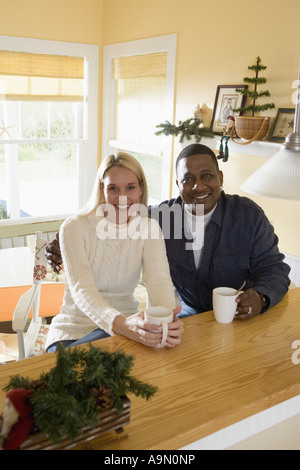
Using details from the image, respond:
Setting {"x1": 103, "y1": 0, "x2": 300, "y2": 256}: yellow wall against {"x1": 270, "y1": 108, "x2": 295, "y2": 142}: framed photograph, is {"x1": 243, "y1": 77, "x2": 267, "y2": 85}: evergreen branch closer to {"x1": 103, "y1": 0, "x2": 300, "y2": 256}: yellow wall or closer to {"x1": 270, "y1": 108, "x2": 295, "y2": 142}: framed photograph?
{"x1": 103, "y1": 0, "x2": 300, "y2": 256}: yellow wall

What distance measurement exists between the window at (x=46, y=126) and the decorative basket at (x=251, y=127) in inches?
73.9

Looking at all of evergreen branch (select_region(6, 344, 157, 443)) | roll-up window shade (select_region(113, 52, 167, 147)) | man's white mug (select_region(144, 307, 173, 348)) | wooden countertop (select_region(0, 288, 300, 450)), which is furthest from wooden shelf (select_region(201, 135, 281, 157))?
evergreen branch (select_region(6, 344, 157, 443))

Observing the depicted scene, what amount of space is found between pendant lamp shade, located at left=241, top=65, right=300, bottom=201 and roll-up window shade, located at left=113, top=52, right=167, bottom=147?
3.05 metres

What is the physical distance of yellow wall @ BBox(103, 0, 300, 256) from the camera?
2.85 metres

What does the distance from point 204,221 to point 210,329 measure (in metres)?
0.62

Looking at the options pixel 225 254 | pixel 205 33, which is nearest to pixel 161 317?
pixel 225 254

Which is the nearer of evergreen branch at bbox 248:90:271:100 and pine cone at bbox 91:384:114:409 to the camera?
pine cone at bbox 91:384:114:409

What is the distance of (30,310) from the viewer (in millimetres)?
2293

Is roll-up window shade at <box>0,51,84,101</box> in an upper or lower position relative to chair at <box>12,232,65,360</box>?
upper

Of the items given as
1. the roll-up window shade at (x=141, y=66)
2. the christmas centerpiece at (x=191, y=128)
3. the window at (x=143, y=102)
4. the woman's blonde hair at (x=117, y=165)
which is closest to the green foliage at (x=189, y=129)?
the christmas centerpiece at (x=191, y=128)

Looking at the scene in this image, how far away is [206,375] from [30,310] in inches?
51.5

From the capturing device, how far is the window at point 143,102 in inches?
156

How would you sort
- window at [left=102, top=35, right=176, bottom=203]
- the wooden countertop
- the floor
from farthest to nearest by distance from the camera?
1. window at [left=102, top=35, right=176, bottom=203]
2. the floor
3. the wooden countertop
